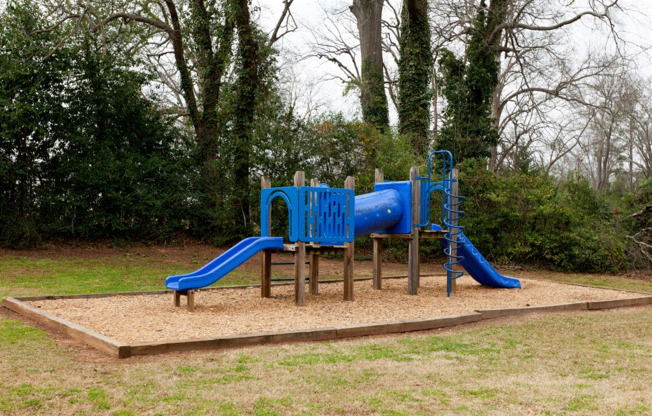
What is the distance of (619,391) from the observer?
4.82 meters

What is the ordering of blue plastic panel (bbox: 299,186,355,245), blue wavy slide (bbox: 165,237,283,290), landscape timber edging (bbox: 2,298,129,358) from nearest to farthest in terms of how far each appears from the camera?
landscape timber edging (bbox: 2,298,129,358)
blue wavy slide (bbox: 165,237,283,290)
blue plastic panel (bbox: 299,186,355,245)

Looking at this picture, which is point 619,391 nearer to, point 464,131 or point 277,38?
point 464,131

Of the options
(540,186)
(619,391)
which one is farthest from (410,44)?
(619,391)

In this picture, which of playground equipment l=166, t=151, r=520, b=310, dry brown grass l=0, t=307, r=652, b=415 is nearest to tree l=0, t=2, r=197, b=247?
playground equipment l=166, t=151, r=520, b=310

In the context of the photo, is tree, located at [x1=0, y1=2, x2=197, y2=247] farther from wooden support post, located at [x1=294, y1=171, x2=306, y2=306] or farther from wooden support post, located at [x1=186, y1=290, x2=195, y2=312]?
wooden support post, located at [x1=186, y1=290, x2=195, y2=312]

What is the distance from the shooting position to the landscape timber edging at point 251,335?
5.96 m

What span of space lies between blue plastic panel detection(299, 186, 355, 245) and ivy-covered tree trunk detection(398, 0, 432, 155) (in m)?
10.6

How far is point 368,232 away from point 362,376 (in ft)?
18.3

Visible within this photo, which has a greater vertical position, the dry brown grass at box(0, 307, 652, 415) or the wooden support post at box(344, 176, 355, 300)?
the wooden support post at box(344, 176, 355, 300)

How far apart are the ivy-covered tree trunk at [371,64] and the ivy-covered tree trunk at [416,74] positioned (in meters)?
1.61

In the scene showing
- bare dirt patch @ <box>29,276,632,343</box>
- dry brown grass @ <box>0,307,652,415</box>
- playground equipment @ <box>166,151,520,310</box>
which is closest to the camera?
dry brown grass @ <box>0,307,652,415</box>

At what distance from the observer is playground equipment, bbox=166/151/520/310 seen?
900cm

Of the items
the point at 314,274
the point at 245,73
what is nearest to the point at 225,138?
the point at 245,73

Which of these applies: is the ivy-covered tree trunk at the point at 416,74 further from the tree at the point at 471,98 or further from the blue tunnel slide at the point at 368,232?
the blue tunnel slide at the point at 368,232
